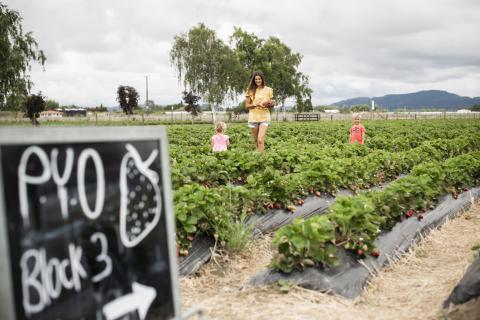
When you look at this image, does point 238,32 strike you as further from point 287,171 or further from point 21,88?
point 287,171

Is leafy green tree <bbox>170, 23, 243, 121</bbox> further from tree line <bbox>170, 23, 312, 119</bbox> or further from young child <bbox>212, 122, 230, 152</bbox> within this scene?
young child <bbox>212, 122, 230, 152</bbox>

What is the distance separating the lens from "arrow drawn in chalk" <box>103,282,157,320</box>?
6.11 ft

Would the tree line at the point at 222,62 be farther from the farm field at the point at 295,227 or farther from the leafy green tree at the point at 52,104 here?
the leafy green tree at the point at 52,104

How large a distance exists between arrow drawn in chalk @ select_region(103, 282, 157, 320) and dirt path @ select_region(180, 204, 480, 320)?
2.71 ft

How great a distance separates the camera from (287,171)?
7.81 meters

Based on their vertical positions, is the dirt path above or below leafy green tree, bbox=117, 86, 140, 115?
below

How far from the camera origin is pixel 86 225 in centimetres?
181

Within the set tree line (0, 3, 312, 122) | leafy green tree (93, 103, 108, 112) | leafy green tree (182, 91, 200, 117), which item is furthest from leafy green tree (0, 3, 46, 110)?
leafy green tree (93, 103, 108, 112)

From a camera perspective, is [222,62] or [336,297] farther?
[222,62]

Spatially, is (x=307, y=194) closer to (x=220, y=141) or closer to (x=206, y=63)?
(x=220, y=141)

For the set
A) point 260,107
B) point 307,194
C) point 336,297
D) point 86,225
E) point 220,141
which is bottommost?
point 336,297

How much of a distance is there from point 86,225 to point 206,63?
153 ft

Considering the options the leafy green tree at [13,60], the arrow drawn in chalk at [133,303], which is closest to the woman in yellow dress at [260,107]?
the arrow drawn in chalk at [133,303]

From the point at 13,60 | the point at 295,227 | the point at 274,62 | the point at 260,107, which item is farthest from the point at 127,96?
the point at 295,227
